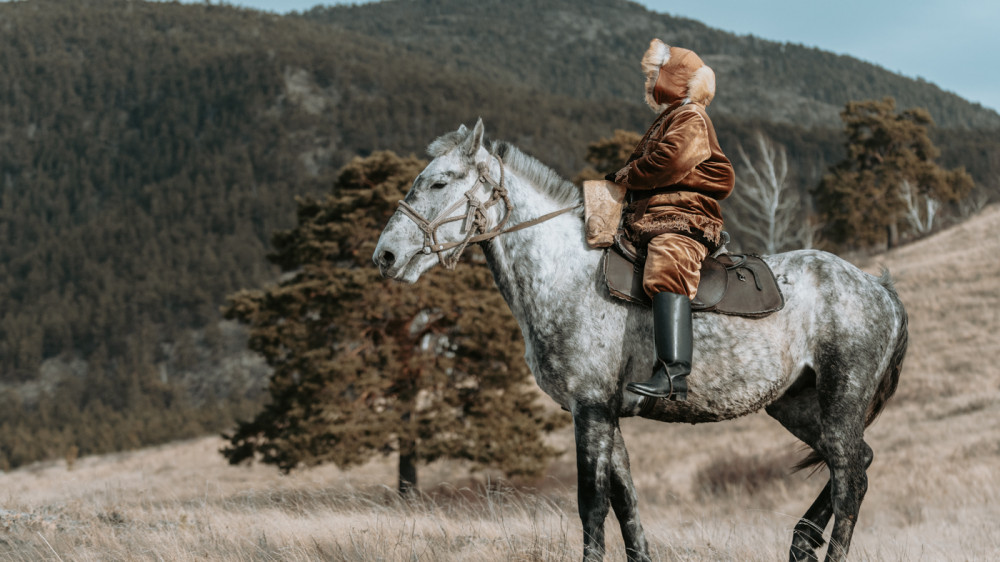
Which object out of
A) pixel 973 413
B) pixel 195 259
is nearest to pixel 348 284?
pixel 973 413

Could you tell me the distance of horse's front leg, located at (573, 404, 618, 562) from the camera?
3936 millimetres

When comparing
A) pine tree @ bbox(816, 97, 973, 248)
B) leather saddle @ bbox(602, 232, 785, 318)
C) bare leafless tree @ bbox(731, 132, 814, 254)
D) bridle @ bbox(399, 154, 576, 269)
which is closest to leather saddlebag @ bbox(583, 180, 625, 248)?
leather saddle @ bbox(602, 232, 785, 318)

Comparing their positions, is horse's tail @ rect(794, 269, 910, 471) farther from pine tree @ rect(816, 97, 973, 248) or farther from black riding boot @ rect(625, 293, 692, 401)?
pine tree @ rect(816, 97, 973, 248)

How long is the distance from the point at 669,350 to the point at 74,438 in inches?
3410

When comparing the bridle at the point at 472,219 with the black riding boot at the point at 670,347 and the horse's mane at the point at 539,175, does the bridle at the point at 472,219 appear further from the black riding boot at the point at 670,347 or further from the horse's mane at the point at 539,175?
the black riding boot at the point at 670,347

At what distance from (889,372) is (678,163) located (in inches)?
74.8

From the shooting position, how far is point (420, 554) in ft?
15.0

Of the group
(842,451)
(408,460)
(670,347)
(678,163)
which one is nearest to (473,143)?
(678,163)

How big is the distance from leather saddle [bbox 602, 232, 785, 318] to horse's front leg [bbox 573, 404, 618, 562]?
2.21 feet

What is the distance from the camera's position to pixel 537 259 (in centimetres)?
423

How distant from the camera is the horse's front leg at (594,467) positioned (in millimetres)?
3936

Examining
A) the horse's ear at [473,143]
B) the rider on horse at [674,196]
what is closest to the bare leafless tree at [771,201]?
the rider on horse at [674,196]

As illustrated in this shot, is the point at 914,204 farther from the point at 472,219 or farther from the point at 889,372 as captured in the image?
the point at 472,219

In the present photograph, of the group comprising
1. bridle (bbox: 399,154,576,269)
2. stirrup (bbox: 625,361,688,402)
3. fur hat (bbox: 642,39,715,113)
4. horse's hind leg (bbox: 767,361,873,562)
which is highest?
fur hat (bbox: 642,39,715,113)
